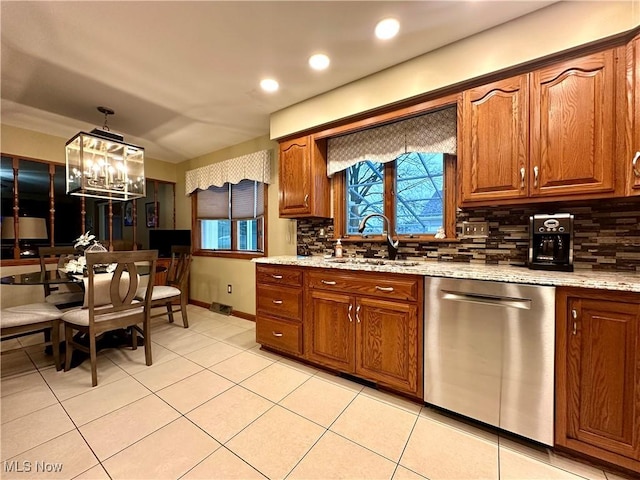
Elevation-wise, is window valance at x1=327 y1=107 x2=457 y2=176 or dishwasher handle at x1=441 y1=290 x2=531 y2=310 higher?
window valance at x1=327 y1=107 x2=457 y2=176

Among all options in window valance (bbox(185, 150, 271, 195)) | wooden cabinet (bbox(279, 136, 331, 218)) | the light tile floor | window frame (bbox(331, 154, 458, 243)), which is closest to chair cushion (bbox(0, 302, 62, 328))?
the light tile floor

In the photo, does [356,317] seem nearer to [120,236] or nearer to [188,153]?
[188,153]

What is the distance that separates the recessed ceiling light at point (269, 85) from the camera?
233 centimetres

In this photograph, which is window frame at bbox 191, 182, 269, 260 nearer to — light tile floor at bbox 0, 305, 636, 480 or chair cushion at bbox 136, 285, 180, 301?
chair cushion at bbox 136, 285, 180, 301

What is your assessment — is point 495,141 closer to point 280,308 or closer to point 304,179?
point 304,179

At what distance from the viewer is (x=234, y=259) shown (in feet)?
12.9

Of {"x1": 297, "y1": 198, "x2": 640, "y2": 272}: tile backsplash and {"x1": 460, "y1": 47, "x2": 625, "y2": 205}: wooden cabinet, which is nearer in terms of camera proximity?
{"x1": 460, "y1": 47, "x2": 625, "y2": 205}: wooden cabinet

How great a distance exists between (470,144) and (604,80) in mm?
685

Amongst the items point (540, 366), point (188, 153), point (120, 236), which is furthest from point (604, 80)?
point (120, 236)

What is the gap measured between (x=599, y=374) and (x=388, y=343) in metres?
1.07

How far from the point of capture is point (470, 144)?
6.04ft

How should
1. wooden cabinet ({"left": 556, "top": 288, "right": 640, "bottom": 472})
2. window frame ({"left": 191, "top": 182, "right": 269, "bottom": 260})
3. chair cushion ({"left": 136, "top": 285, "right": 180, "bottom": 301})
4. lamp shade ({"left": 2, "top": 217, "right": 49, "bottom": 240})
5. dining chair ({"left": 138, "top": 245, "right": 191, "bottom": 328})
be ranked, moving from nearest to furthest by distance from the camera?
wooden cabinet ({"left": 556, "top": 288, "right": 640, "bottom": 472})
chair cushion ({"left": 136, "top": 285, "right": 180, "bottom": 301})
dining chair ({"left": 138, "top": 245, "right": 191, "bottom": 328})
lamp shade ({"left": 2, "top": 217, "right": 49, "bottom": 240})
window frame ({"left": 191, "top": 182, "right": 269, "bottom": 260})

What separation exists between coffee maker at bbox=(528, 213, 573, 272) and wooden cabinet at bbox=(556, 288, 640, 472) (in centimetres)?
37

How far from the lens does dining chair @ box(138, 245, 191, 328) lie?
300 cm
